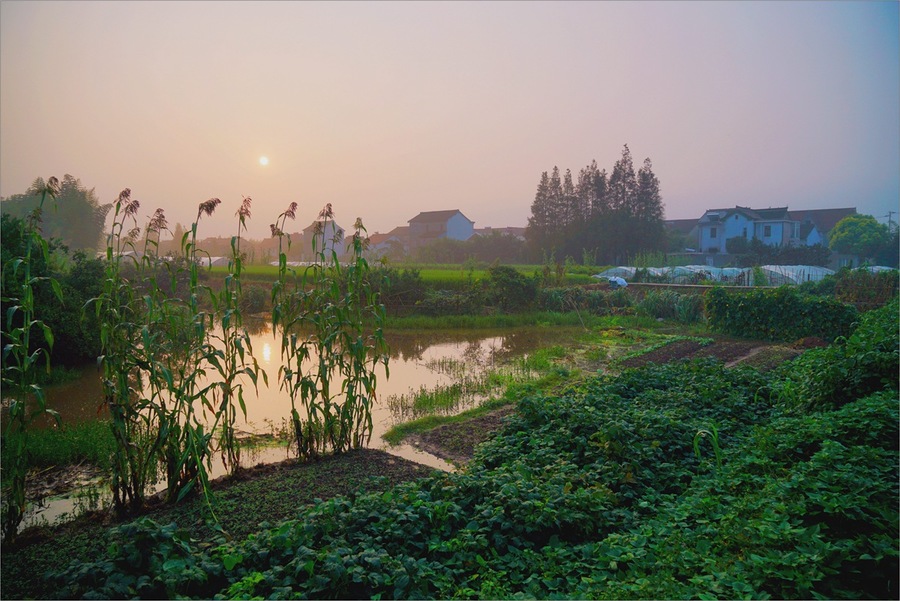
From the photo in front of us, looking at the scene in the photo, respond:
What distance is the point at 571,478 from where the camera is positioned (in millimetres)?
4398

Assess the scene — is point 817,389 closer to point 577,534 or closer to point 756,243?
point 577,534

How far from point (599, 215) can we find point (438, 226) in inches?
702

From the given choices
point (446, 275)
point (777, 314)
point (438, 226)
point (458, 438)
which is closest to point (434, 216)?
point (438, 226)

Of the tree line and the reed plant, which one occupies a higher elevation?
the tree line

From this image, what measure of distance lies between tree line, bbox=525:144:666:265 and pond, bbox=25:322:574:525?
84.9 ft

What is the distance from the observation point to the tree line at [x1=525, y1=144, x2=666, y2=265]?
1590 inches

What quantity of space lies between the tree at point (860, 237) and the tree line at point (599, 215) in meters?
12.4

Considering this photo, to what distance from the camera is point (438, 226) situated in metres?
54.3

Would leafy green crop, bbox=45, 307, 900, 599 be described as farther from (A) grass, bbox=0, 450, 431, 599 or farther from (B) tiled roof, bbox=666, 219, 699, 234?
(B) tiled roof, bbox=666, 219, 699, 234

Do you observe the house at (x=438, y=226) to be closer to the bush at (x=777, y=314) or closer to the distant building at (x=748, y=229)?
the distant building at (x=748, y=229)

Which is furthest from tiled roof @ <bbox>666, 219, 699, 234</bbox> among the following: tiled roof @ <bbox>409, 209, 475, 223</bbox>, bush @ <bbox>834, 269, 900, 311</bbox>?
bush @ <bbox>834, 269, 900, 311</bbox>

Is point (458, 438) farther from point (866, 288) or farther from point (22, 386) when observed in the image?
point (866, 288)

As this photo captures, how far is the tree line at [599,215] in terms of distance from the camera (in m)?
40.4

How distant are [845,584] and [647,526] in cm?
116
